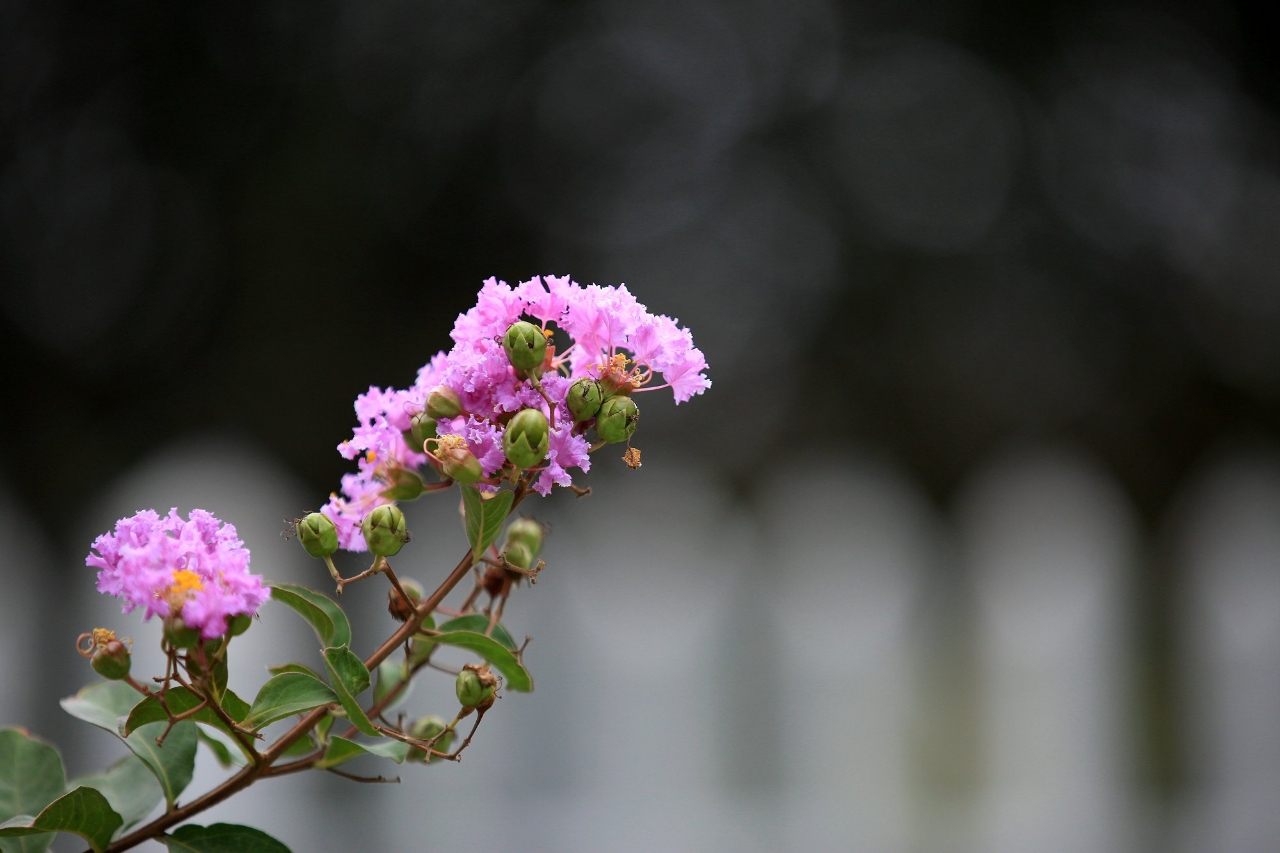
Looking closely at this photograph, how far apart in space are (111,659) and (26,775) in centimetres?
19

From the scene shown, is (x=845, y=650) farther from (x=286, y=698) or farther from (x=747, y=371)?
(x=286, y=698)

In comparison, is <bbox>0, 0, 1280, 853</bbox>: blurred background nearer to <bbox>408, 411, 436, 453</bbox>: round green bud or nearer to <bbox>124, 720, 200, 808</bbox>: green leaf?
<bbox>124, 720, 200, 808</bbox>: green leaf

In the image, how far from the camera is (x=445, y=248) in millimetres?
3781

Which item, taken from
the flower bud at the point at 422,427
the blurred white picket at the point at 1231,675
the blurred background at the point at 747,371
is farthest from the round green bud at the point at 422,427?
the blurred white picket at the point at 1231,675

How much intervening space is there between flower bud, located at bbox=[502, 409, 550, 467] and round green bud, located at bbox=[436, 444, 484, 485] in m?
0.03

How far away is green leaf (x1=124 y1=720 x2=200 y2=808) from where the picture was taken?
1.83 ft

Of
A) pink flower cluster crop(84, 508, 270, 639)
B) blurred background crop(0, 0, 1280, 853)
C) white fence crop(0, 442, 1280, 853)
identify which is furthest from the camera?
blurred background crop(0, 0, 1280, 853)

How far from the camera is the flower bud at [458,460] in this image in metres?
0.52

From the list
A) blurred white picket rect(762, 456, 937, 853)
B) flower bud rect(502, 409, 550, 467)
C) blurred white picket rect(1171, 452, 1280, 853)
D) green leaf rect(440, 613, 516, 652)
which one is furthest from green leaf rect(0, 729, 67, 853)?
blurred white picket rect(1171, 452, 1280, 853)

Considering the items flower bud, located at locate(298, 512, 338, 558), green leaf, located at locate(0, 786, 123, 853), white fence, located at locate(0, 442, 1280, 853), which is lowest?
green leaf, located at locate(0, 786, 123, 853)

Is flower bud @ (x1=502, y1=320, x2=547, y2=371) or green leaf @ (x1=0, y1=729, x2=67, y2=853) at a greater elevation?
flower bud @ (x1=502, y1=320, x2=547, y2=371)

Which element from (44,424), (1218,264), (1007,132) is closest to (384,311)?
(44,424)

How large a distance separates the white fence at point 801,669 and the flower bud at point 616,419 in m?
1.93

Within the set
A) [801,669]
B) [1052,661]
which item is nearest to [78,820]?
[801,669]
